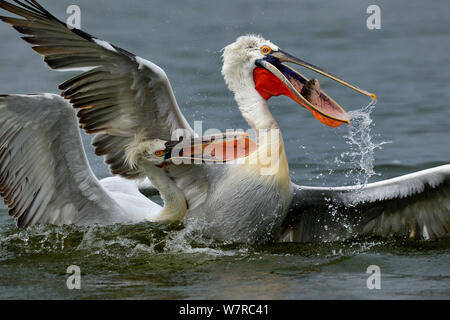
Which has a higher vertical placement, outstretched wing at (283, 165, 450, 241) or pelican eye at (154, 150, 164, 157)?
pelican eye at (154, 150, 164, 157)

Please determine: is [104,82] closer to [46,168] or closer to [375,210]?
[46,168]

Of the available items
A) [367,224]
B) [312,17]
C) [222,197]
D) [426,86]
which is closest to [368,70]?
[426,86]

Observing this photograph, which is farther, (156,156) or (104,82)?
(156,156)

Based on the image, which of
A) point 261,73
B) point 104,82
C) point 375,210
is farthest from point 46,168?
point 375,210

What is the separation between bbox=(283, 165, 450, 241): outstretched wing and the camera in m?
6.07

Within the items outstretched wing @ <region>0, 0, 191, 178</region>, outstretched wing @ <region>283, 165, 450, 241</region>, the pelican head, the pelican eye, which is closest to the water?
outstretched wing @ <region>283, 165, 450, 241</region>

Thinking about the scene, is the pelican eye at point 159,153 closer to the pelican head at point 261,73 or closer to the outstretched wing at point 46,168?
the outstretched wing at point 46,168

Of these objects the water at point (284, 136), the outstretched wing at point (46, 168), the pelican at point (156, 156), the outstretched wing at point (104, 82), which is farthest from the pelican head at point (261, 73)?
the outstretched wing at point (46, 168)

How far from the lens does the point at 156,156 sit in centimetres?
586

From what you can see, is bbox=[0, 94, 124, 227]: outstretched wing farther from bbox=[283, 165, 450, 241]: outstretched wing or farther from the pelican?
bbox=[283, 165, 450, 241]: outstretched wing

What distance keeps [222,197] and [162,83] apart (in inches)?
38.7

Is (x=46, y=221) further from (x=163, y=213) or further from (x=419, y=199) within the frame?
(x=419, y=199)

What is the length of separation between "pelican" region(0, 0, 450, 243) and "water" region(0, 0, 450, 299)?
19 centimetres

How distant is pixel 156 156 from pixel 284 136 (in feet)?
14.9
